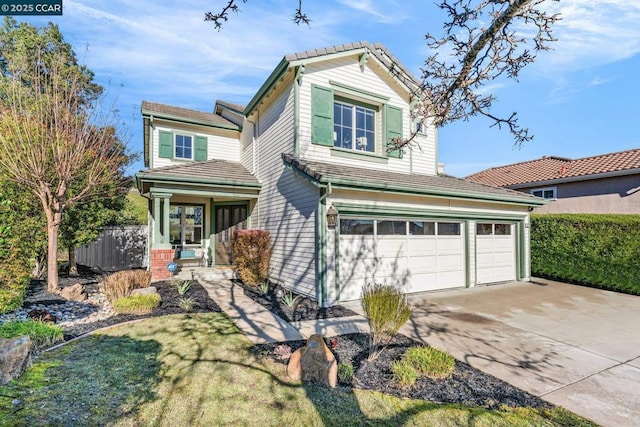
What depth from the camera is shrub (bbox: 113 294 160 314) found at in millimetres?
6172

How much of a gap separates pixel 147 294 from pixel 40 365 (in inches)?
117

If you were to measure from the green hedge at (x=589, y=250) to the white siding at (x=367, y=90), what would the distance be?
15.8 ft

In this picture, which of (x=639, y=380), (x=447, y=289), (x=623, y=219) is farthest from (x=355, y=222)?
(x=623, y=219)

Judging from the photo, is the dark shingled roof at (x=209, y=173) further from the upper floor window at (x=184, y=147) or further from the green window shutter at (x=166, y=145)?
the green window shutter at (x=166, y=145)

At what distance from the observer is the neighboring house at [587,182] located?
12.4 meters

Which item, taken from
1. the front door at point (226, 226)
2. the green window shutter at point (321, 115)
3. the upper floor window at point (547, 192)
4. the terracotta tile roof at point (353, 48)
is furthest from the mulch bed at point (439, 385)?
the upper floor window at point (547, 192)

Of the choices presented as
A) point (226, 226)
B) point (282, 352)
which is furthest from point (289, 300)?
point (226, 226)

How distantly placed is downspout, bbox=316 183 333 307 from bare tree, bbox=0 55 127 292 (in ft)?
19.4

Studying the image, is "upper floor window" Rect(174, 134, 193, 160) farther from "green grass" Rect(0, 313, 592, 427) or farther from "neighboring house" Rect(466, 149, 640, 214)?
"neighboring house" Rect(466, 149, 640, 214)

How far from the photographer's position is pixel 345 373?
3.77 metres

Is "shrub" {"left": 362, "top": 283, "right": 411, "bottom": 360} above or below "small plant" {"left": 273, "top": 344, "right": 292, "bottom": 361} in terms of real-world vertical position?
above

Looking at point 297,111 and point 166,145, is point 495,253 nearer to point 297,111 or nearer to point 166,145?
point 297,111

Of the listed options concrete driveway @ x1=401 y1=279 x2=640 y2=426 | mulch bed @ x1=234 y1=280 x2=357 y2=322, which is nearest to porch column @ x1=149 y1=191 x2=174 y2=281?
mulch bed @ x1=234 y1=280 x2=357 y2=322

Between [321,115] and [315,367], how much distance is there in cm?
690
